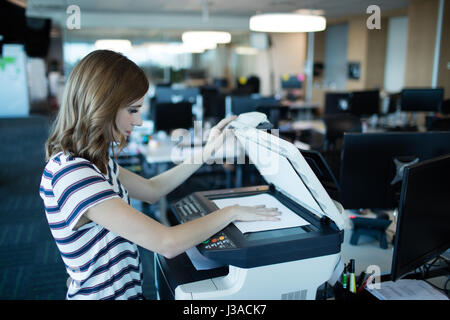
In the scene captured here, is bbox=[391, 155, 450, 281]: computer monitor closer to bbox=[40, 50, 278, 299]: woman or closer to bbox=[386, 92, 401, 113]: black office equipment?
bbox=[40, 50, 278, 299]: woman

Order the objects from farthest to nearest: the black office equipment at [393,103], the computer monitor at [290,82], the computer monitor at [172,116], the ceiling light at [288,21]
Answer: the computer monitor at [290,82]
the black office equipment at [393,103]
the computer monitor at [172,116]
the ceiling light at [288,21]

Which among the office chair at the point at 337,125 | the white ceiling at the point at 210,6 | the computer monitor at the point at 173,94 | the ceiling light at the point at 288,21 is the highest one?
the white ceiling at the point at 210,6

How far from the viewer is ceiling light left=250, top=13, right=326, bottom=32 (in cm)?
295

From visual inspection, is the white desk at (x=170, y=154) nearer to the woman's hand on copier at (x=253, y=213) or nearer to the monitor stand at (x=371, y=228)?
the monitor stand at (x=371, y=228)

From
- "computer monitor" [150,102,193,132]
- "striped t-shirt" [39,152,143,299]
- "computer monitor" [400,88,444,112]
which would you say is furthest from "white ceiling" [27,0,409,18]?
"striped t-shirt" [39,152,143,299]

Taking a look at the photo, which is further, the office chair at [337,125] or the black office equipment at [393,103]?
the black office equipment at [393,103]

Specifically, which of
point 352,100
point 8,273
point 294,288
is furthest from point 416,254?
point 352,100

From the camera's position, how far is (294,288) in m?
1.10

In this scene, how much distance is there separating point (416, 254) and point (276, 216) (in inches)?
17.4

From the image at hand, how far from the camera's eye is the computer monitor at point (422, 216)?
1.08 metres

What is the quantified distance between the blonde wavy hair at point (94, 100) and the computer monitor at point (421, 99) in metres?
4.76

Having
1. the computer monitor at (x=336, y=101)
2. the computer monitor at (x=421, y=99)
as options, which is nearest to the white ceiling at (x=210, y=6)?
the computer monitor at (x=336, y=101)

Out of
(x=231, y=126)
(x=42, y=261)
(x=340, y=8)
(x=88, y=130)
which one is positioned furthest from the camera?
(x=340, y=8)
